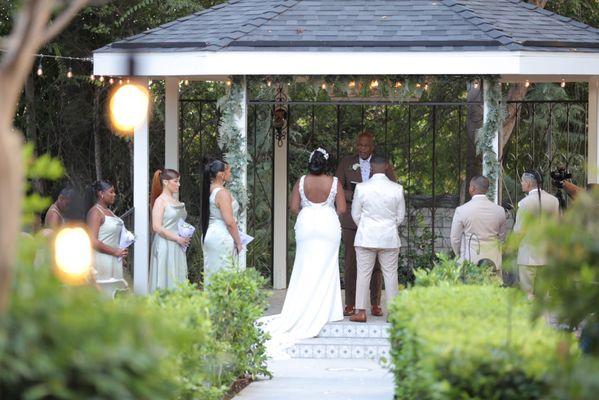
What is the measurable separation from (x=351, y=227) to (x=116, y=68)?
119 inches

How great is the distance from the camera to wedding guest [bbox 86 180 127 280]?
35.7ft

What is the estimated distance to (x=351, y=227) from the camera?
12992mm

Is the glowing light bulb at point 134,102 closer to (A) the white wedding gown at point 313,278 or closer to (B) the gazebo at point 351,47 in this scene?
(B) the gazebo at point 351,47

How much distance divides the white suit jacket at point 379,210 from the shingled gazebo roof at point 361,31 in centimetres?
124

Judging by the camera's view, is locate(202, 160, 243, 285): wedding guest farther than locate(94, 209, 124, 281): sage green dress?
Yes

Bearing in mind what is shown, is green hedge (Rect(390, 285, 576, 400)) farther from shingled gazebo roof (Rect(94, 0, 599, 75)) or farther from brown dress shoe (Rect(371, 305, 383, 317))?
shingled gazebo roof (Rect(94, 0, 599, 75))

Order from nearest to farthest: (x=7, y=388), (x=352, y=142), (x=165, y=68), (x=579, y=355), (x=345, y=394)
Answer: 1. (x=7, y=388)
2. (x=579, y=355)
3. (x=345, y=394)
4. (x=165, y=68)
5. (x=352, y=142)

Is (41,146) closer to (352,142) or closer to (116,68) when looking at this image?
(352,142)

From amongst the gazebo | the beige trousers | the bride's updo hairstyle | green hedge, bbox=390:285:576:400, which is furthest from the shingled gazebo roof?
green hedge, bbox=390:285:576:400

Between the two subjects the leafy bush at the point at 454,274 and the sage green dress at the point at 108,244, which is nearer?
the leafy bush at the point at 454,274

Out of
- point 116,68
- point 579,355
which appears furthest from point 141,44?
point 579,355

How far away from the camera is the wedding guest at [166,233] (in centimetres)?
1217

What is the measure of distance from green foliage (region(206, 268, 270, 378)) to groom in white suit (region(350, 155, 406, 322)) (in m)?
2.31

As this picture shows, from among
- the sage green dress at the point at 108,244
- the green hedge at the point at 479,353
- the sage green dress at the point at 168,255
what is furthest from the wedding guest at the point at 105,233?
the green hedge at the point at 479,353
